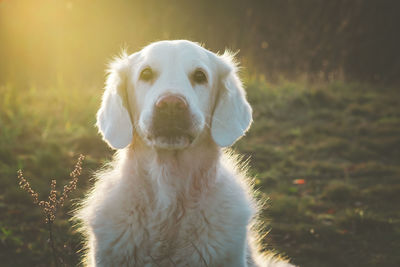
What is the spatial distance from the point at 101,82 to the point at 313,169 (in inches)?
190

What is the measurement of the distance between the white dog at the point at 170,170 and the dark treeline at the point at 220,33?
5593 mm

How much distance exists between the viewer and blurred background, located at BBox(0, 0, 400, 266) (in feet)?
11.8

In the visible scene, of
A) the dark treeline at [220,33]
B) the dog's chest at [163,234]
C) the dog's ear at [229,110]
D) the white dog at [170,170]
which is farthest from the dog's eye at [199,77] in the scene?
the dark treeline at [220,33]

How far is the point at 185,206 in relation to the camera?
8.00 ft

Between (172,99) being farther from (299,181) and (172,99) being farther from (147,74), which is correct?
(299,181)

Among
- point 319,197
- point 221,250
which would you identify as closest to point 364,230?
point 319,197

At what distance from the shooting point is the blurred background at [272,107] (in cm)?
361

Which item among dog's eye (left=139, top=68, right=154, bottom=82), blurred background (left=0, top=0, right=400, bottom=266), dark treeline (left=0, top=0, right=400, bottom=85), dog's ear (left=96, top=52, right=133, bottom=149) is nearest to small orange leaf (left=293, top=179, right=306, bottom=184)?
blurred background (left=0, top=0, right=400, bottom=266)

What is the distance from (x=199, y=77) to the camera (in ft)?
8.19

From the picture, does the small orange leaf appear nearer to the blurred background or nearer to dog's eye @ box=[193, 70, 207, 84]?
the blurred background

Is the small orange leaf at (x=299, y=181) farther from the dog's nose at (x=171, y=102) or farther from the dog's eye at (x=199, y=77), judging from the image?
the dog's nose at (x=171, y=102)

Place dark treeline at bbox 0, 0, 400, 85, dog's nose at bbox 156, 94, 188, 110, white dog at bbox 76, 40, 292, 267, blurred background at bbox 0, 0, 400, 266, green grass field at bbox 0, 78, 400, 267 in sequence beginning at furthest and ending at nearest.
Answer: dark treeline at bbox 0, 0, 400, 85, blurred background at bbox 0, 0, 400, 266, green grass field at bbox 0, 78, 400, 267, white dog at bbox 76, 40, 292, 267, dog's nose at bbox 156, 94, 188, 110

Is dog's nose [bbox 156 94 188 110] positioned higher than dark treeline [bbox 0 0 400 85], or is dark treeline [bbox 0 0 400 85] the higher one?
dark treeline [bbox 0 0 400 85]

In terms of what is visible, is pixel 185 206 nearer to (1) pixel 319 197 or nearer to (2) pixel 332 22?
(1) pixel 319 197
